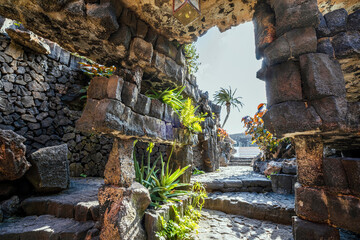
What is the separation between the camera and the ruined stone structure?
1425mm

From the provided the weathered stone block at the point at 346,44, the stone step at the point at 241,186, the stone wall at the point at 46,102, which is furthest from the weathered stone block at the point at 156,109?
the stone wall at the point at 46,102

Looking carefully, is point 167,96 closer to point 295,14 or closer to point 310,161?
point 295,14

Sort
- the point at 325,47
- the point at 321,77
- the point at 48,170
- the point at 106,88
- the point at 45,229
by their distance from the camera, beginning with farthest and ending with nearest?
1. the point at 48,170
2. the point at 45,229
3. the point at 106,88
4. the point at 325,47
5. the point at 321,77

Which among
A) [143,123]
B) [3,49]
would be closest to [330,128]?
[143,123]

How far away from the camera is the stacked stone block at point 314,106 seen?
1.38 meters

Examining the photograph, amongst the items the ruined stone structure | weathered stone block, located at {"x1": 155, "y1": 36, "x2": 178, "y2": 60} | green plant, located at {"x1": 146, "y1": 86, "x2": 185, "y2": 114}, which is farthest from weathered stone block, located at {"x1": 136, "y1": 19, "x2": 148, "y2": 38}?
green plant, located at {"x1": 146, "y1": 86, "x2": 185, "y2": 114}

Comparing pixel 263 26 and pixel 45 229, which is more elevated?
pixel 263 26

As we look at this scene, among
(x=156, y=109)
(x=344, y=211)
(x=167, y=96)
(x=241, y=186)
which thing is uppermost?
(x=167, y=96)

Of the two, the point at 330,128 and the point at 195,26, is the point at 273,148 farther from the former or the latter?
the point at 195,26

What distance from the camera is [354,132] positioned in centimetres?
137

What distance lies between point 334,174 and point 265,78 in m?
1.18

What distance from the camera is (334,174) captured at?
1437mm

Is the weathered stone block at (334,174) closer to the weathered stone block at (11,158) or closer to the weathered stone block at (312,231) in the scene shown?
the weathered stone block at (312,231)

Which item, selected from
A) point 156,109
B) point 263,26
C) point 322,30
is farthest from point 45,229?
point 322,30
